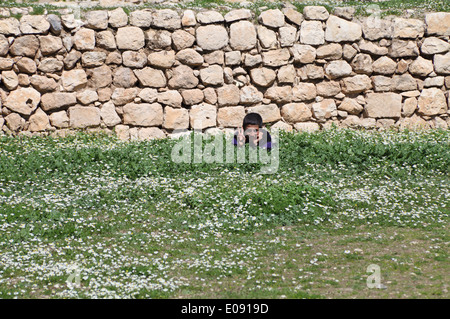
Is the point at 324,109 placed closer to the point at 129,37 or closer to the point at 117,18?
the point at 129,37

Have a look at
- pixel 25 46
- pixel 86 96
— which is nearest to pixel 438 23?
pixel 86 96

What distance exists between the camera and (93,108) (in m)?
11.6

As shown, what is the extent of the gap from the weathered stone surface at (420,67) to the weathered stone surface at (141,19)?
579cm

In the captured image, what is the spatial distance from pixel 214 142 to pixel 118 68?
265 centimetres

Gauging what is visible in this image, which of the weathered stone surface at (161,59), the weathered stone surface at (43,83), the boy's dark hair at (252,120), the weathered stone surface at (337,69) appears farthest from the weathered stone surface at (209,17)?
the weathered stone surface at (43,83)

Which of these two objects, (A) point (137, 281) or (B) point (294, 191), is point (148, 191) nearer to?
(B) point (294, 191)

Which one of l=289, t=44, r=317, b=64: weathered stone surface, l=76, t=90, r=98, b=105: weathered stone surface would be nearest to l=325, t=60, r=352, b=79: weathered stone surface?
l=289, t=44, r=317, b=64: weathered stone surface

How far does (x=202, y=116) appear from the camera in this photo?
11.9m

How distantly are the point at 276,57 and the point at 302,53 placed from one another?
23.0 inches

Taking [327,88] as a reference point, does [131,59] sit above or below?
above

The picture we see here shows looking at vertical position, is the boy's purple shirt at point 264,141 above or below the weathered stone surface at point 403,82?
below

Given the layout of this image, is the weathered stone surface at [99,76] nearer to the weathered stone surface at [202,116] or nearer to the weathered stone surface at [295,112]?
the weathered stone surface at [202,116]

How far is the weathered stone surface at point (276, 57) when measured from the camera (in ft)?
39.5
